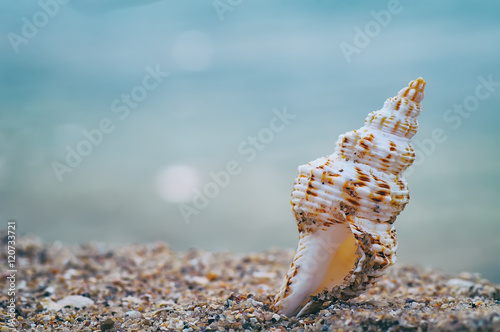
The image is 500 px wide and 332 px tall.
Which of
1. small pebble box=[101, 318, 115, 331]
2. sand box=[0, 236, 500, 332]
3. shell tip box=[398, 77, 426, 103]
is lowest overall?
small pebble box=[101, 318, 115, 331]

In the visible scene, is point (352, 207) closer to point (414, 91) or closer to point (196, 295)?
point (414, 91)

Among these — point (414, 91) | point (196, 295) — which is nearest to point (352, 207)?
point (414, 91)

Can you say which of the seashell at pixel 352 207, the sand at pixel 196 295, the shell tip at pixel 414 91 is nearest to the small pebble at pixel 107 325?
the sand at pixel 196 295

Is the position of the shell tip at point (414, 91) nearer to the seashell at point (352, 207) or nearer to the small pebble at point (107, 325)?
the seashell at point (352, 207)

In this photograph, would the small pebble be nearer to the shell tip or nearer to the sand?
the sand

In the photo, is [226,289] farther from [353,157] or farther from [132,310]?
[353,157]

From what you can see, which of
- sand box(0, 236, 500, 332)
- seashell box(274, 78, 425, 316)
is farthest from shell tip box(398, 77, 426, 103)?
sand box(0, 236, 500, 332)
